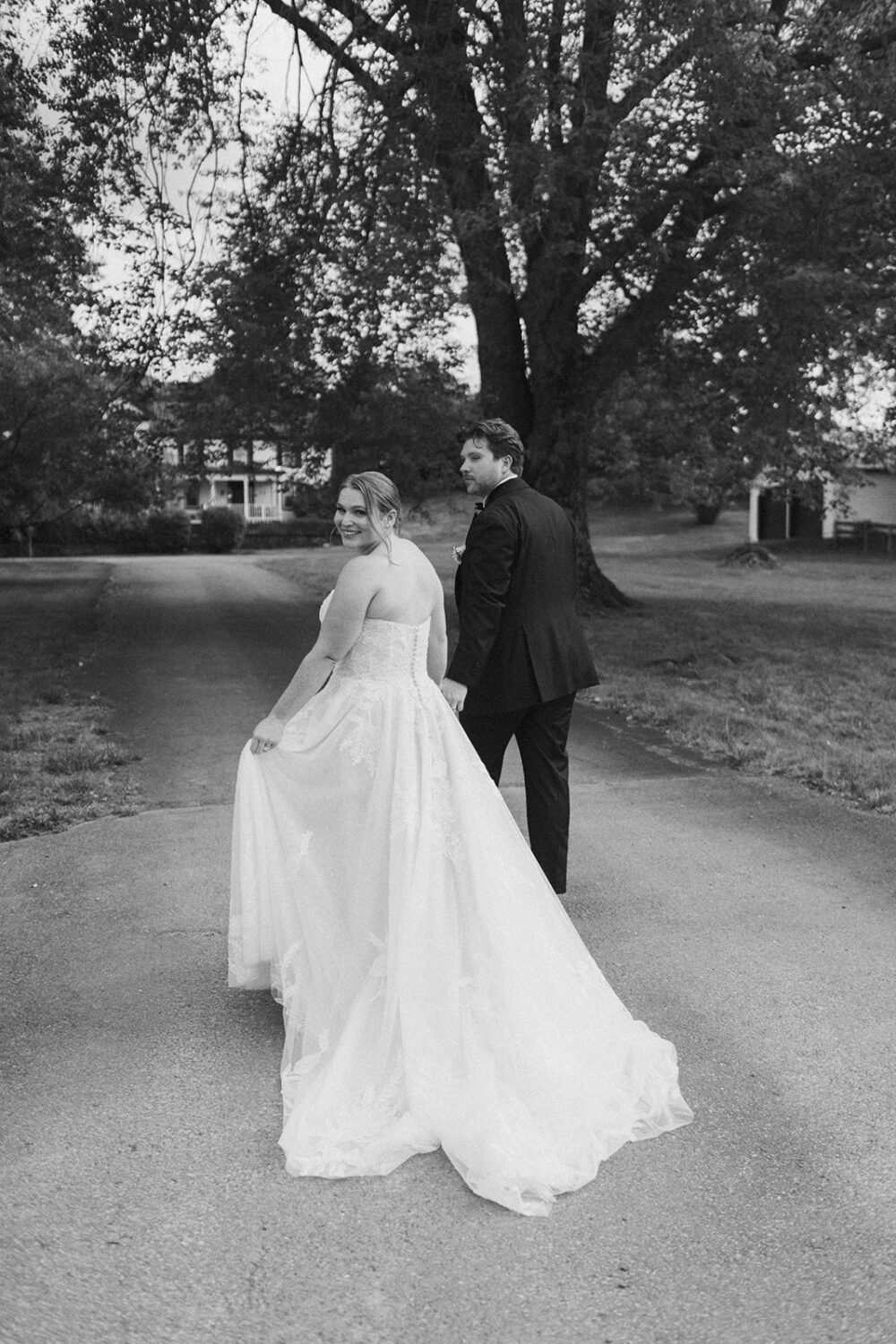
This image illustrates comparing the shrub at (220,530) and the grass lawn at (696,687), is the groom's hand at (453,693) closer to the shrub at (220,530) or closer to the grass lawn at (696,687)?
the grass lawn at (696,687)

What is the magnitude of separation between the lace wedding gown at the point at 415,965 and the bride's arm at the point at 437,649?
0.69 feet

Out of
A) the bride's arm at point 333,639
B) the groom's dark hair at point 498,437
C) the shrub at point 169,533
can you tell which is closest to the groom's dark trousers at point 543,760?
the groom's dark hair at point 498,437

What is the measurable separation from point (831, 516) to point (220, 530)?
28553 millimetres

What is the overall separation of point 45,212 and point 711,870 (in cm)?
1451

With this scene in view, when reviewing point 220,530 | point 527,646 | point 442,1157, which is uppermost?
point 220,530

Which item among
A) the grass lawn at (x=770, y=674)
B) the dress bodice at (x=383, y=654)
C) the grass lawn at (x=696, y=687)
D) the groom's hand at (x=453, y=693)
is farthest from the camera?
the grass lawn at (x=770, y=674)

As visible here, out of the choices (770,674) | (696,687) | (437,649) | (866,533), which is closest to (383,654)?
(437,649)

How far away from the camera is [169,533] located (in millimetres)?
59156

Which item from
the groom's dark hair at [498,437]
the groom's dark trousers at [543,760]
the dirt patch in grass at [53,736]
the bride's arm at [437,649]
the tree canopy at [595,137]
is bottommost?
the dirt patch in grass at [53,736]

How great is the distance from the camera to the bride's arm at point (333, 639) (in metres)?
4.37

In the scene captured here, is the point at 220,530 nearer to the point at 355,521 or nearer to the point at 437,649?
the point at 437,649

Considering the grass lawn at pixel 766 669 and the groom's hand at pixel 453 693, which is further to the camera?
the grass lawn at pixel 766 669

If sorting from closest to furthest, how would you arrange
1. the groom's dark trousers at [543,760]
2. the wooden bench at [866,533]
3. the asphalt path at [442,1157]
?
1. the asphalt path at [442,1157]
2. the groom's dark trousers at [543,760]
3. the wooden bench at [866,533]

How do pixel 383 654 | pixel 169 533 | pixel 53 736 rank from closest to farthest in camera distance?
1. pixel 383 654
2. pixel 53 736
3. pixel 169 533
